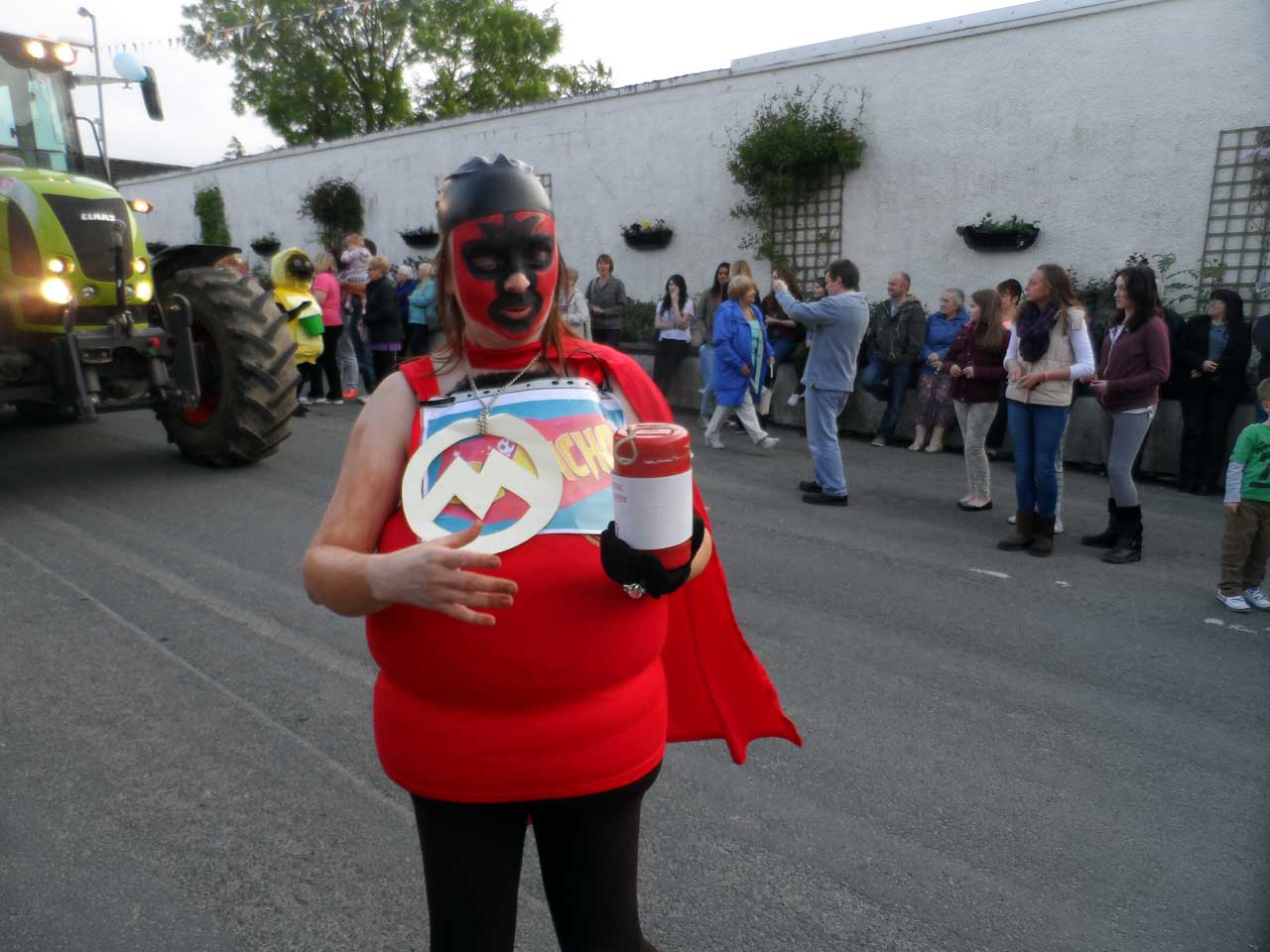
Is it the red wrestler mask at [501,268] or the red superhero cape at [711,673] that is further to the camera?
the red superhero cape at [711,673]

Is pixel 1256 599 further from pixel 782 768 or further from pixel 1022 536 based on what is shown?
pixel 782 768

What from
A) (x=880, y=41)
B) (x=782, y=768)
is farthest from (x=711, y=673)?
(x=880, y=41)

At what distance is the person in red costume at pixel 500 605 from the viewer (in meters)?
1.50

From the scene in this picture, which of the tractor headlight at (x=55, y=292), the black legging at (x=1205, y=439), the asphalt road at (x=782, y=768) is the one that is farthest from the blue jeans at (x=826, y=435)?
the tractor headlight at (x=55, y=292)

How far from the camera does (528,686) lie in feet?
4.98

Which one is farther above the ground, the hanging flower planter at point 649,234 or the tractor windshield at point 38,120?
the tractor windshield at point 38,120

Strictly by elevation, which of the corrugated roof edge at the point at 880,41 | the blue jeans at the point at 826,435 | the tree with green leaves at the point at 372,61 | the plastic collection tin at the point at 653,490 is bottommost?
the blue jeans at the point at 826,435

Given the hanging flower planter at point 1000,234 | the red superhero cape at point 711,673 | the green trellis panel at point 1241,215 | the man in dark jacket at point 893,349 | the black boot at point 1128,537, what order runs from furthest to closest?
the hanging flower planter at point 1000,234 → the man in dark jacket at point 893,349 → the green trellis panel at point 1241,215 → the black boot at point 1128,537 → the red superhero cape at point 711,673

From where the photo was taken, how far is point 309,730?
3451mm

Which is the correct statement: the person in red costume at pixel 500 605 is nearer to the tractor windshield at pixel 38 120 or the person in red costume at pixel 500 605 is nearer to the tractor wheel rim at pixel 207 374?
the tractor wheel rim at pixel 207 374

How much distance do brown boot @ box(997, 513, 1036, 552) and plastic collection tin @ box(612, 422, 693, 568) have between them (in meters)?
5.00

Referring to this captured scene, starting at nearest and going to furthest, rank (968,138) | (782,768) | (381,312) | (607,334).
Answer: (782,768) → (968,138) → (381,312) → (607,334)

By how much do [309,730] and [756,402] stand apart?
22.7ft

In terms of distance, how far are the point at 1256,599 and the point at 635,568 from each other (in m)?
4.76
